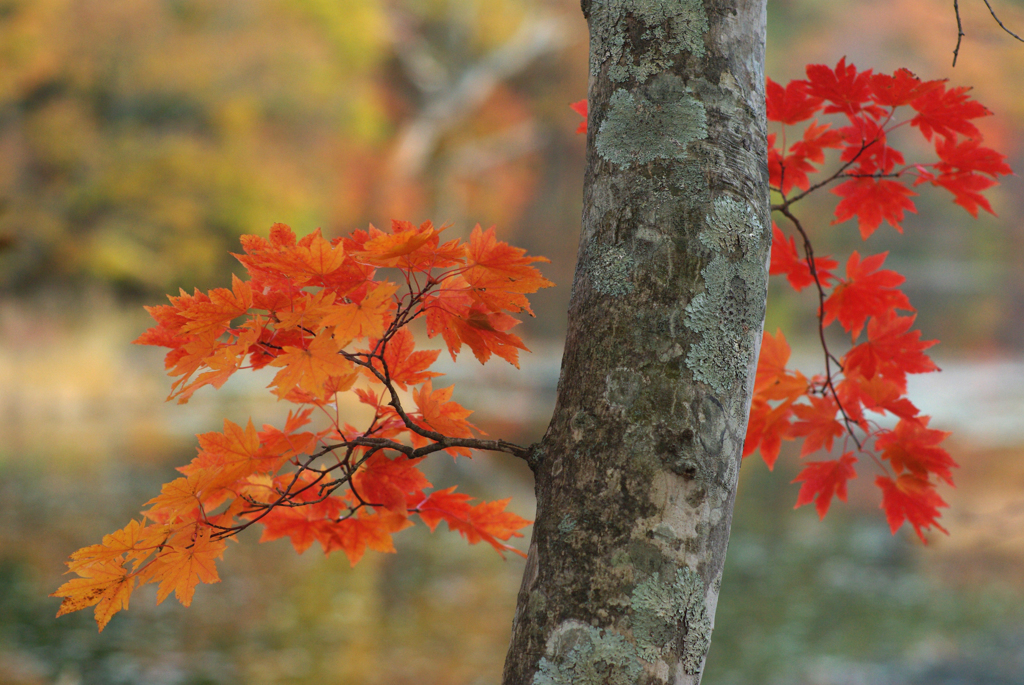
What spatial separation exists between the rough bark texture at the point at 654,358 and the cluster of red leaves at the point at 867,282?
279 millimetres

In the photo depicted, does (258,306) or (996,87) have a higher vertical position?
(996,87)

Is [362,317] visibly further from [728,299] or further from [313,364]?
[728,299]

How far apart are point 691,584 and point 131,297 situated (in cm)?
1228

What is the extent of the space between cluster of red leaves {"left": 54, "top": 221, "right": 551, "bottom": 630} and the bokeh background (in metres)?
0.72

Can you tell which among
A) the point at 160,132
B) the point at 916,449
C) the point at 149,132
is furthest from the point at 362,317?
the point at 160,132

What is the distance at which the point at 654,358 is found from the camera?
2.15 ft

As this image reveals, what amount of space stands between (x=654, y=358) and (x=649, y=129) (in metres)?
0.21

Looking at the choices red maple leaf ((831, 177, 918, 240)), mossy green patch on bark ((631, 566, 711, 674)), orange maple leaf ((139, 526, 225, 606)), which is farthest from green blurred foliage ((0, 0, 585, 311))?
mossy green patch on bark ((631, 566, 711, 674))

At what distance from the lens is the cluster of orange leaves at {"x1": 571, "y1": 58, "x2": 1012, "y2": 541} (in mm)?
959

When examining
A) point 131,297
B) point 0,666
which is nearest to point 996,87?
point 131,297

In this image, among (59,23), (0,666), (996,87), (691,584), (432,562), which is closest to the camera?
(691,584)

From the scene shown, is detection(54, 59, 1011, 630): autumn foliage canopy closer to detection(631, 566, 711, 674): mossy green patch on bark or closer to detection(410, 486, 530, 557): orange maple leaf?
detection(410, 486, 530, 557): orange maple leaf

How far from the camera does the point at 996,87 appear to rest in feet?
51.1

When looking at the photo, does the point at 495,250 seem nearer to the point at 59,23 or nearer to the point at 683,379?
the point at 683,379
